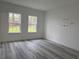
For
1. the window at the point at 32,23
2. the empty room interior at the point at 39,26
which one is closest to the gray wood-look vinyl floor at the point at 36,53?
the empty room interior at the point at 39,26

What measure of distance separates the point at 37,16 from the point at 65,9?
2643mm

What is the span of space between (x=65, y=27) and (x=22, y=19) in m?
3.16

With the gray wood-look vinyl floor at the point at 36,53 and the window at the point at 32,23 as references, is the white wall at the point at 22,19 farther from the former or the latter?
the gray wood-look vinyl floor at the point at 36,53

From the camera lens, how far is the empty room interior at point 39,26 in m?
4.31

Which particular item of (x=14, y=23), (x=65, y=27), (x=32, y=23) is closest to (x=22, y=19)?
(x=14, y=23)

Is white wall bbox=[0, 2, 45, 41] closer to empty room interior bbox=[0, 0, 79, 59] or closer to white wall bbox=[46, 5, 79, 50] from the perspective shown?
empty room interior bbox=[0, 0, 79, 59]

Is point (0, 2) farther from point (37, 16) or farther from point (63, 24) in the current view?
point (63, 24)

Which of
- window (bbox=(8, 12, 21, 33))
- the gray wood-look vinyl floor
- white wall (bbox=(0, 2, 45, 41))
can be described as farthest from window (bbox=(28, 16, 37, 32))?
the gray wood-look vinyl floor

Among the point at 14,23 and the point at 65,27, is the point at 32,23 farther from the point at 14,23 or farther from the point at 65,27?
the point at 65,27

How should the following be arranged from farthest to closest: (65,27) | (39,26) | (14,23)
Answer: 1. (39,26)
2. (14,23)
3. (65,27)

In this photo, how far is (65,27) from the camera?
195 inches

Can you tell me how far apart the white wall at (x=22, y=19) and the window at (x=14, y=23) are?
26 cm

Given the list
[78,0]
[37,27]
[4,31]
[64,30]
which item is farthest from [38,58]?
[37,27]

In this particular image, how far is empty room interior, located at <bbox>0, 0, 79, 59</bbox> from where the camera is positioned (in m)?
4.31
